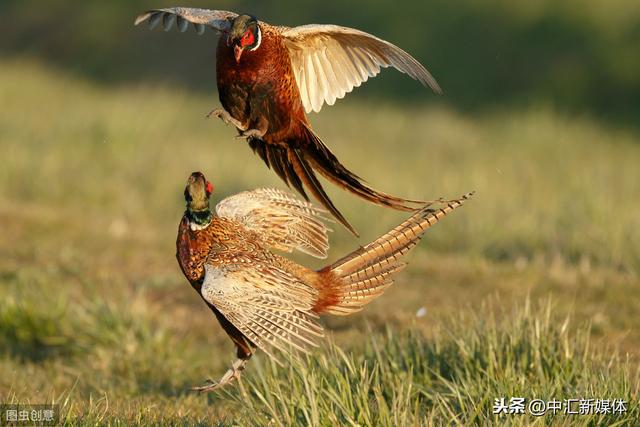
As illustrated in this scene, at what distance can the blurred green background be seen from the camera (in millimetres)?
14633

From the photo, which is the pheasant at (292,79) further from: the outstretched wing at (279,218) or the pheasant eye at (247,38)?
the outstretched wing at (279,218)

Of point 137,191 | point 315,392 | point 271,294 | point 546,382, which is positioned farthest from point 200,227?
point 137,191

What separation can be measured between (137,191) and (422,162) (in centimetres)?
342

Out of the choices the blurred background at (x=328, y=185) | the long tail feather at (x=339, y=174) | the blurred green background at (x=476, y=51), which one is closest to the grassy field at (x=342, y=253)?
the blurred background at (x=328, y=185)

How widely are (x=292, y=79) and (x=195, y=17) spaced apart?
416 millimetres

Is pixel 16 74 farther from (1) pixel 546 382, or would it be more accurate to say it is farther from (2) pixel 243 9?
(1) pixel 546 382

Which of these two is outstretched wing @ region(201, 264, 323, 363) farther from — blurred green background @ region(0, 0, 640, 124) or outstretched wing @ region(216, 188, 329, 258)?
blurred green background @ region(0, 0, 640, 124)

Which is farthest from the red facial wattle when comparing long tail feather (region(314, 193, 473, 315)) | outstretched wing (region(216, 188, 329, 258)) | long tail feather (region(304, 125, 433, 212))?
long tail feather (region(314, 193, 473, 315))

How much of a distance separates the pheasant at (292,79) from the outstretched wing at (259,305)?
1.19ft

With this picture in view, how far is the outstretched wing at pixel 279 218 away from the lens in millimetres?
4566

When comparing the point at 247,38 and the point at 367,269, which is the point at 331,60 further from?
the point at 367,269

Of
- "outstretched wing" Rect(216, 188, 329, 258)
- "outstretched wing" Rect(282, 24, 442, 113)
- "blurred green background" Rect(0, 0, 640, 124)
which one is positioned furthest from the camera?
"blurred green background" Rect(0, 0, 640, 124)

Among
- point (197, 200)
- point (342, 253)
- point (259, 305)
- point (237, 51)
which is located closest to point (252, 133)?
point (237, 51)

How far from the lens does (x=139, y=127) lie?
11617mm
